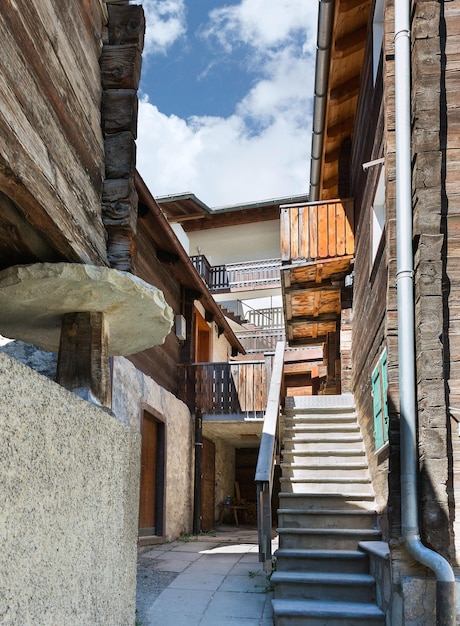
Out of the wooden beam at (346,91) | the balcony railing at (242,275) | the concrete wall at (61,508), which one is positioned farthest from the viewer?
the balcony railing at (242,275)

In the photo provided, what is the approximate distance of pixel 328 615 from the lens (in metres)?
4.66

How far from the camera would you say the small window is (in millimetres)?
5062

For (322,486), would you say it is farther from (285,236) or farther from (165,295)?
(165,295)

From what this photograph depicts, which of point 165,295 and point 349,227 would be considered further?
point 165,295

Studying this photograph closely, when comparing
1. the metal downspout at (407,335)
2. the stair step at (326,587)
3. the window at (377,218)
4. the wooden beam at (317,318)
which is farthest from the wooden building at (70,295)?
the wooden beam at (317,318)

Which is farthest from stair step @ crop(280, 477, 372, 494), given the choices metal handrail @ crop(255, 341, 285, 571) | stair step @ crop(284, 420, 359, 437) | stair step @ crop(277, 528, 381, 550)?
stair step @ crop(284, 420, 359, 437)

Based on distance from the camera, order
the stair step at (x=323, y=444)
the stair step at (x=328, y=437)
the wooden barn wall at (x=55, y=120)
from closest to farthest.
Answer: the wooden barn wall at (x=55, y=120)
the stair step at (x=323, y=444)
the stair step at (x=328, y=437)

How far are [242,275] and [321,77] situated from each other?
14.7m

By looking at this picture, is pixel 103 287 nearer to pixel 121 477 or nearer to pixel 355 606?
pixel 121 477

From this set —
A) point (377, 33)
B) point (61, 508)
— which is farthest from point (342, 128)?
point (61, 508)

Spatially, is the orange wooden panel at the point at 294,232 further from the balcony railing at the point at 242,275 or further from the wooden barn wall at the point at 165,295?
the balcony railing at the point at 242,275

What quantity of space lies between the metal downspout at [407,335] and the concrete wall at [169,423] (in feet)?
11.8

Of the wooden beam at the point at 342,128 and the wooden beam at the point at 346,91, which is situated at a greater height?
the wooden beam at the point at 346,91

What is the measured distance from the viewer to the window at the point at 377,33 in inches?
242
